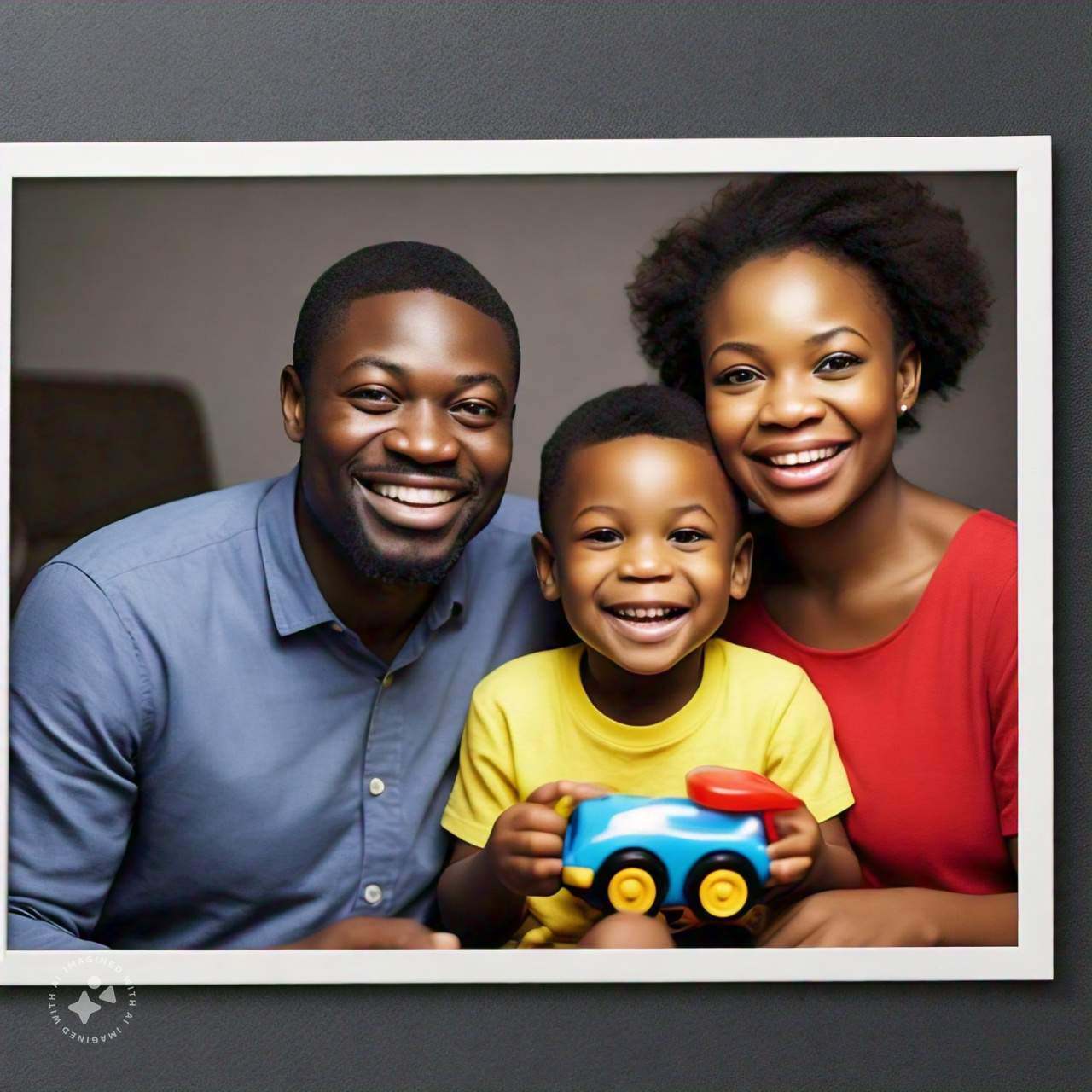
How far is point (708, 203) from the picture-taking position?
1297 millimetres

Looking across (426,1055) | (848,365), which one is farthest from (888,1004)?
(848,365)

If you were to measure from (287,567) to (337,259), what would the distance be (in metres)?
0.39

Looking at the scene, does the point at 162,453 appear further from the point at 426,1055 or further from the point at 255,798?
the point at 426,1055

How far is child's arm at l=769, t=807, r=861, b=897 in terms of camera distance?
1235 mm

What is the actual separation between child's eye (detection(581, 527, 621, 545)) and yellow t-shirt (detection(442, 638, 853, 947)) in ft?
0.49

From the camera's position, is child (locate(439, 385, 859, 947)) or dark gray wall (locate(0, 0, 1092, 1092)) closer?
child (locate(439, 385, 859, 947))

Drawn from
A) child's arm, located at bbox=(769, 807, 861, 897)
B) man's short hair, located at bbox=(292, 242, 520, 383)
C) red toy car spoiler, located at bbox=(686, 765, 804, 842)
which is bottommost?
child's arm, located at bbox=(769, 807, 861, 897)

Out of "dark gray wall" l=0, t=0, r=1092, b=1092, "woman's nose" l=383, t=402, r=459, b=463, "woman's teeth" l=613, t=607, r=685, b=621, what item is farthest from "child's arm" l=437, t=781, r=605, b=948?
"woman's nose" l=383, t=402, r=459, b=463

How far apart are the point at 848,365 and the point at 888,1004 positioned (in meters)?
0.83

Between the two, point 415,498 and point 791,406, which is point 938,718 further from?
point 415,498

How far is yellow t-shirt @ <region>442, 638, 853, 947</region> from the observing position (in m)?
1.26

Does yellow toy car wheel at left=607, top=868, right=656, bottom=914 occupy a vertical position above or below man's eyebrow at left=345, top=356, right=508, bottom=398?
below

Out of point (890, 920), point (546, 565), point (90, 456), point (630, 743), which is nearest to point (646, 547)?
point (546, 565)

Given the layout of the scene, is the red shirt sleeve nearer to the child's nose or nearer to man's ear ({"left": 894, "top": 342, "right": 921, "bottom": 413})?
man's ear ({"left": 894, "top": 342, "right": 921, "bottom": 413})
